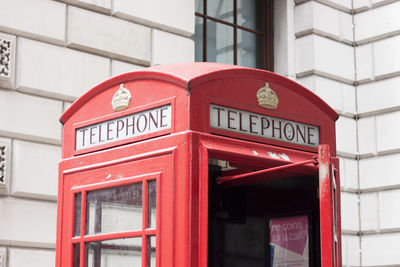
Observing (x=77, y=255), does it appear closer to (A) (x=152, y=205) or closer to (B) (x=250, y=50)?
(A) (x=152, y=205)

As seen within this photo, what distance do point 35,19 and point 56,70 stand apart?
498mm

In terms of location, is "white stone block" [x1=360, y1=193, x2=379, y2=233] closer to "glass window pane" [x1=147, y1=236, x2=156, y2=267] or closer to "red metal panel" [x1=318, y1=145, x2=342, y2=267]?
"red metal panel" [x1=318, y1=145, x2=342, y2=267]

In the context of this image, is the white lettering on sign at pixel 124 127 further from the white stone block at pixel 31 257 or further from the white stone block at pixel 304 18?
the white stone block at pixel 304 18

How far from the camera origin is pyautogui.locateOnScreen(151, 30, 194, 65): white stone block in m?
7.99

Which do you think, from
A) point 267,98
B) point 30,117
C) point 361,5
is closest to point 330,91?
point 361,5

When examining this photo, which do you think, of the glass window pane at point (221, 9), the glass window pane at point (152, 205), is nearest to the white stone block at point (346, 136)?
the glass window pane at point (221, 9)

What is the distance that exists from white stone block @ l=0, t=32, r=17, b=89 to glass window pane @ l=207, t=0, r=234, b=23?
297 centimetres

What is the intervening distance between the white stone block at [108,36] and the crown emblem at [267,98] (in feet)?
11.3

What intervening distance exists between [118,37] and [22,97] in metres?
1.29

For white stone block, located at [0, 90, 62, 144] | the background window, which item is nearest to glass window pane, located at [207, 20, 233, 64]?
the background window

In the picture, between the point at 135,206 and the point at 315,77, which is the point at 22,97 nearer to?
the point at 135,206

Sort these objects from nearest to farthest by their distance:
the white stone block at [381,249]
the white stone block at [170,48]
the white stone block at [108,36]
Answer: the white stone block at [108,36], the white stone block at [170,48], the white stone block at [381,249]

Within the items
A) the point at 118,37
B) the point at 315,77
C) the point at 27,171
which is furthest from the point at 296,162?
the point at 315,77

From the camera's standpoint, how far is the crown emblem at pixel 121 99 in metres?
4.25
